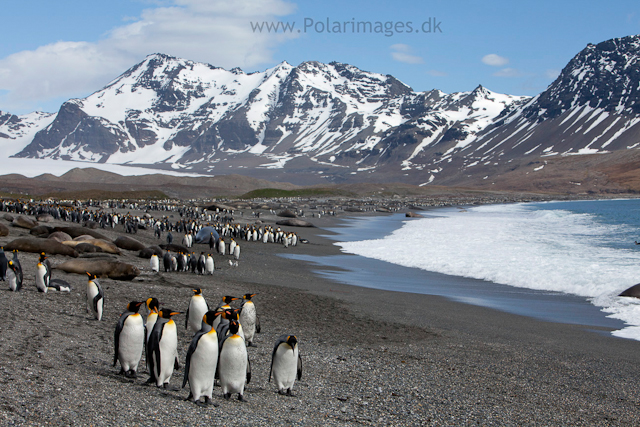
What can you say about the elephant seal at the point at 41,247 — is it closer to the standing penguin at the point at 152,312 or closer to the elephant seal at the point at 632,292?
the standing penguin at the point at 152,312

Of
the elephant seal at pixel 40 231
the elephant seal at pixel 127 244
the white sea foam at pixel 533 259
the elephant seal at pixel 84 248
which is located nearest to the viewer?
the white sea foam at pixel 533 259

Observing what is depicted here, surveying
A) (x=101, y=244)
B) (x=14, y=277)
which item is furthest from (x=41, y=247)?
(x=14, y=277)

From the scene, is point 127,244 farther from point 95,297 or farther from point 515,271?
point 515,271

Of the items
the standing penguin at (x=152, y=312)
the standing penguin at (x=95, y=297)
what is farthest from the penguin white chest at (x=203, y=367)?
the standing penguin at (x=95, y=297)

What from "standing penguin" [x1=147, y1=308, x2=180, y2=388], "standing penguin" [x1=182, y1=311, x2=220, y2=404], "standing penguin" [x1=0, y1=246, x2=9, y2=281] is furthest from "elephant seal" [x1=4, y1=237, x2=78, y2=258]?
"standing penguin" [x1=182, y1=311, x2=220, y2=404]

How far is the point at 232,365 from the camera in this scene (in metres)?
5.67

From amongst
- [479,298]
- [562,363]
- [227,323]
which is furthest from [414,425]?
[479,298]

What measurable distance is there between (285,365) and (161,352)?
1425 mm

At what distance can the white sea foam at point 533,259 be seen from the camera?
14.4 meters

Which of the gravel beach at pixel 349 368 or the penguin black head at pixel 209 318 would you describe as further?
the penguin black head at pixel 209 318

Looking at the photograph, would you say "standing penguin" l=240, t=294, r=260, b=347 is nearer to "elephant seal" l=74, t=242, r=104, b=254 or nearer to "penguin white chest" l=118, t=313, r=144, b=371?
"penguin white chest" l=118, t=313, r=144, b=371

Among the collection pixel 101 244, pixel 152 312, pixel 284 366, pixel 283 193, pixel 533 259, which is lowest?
Result: pixel 533 259

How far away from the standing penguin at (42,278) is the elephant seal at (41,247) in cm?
527

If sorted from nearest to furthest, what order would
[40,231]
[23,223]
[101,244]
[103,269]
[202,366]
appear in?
1. [202,366]
2. [103,269]
3. [101,244]
4. [40,231]
5. [23,223]
